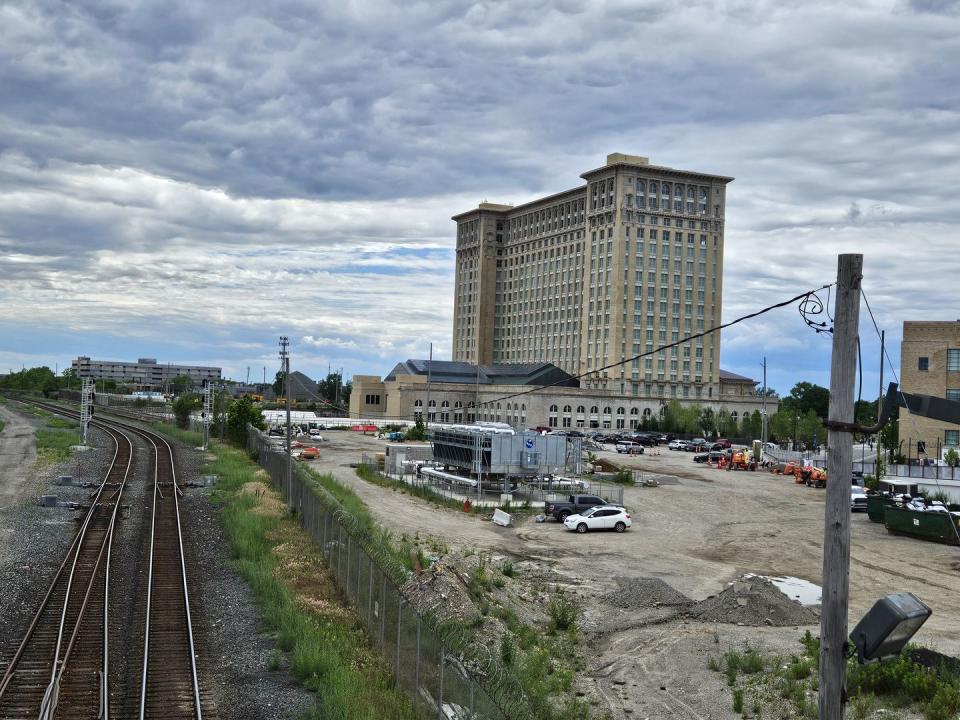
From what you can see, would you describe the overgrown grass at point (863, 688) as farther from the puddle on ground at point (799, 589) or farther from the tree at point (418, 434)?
the tree at point (418, 434)

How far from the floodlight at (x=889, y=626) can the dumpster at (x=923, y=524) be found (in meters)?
41.3

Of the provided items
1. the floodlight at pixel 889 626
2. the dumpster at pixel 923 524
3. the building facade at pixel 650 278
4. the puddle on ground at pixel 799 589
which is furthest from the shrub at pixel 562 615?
the building facade at pixel 650 278

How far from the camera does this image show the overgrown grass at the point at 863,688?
689 inches

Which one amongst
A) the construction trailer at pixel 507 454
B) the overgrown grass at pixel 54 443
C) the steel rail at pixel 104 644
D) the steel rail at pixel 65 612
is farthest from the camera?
the overgrown grass at pixel 54 443

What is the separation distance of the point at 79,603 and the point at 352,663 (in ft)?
32.4

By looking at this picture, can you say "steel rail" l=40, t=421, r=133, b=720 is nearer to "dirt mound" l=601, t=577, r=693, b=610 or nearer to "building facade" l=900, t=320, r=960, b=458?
"dirt mound" l=601, t=577, r=693, b=610

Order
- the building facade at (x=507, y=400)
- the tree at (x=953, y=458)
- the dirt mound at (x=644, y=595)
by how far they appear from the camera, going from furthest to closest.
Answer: the building facade at (x=507, y=400), the tree at (x=953, y=458), the dirt mound at (x=644, y=595)

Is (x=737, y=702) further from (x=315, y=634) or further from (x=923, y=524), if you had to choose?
(x=923, y=524)

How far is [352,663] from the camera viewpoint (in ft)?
61.1

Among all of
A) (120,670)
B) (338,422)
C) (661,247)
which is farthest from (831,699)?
(661,247)

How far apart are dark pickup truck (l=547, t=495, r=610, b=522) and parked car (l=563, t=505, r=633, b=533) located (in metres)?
2.64

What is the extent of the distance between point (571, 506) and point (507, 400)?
11122 centimetres

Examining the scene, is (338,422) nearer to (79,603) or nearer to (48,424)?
(48,424)

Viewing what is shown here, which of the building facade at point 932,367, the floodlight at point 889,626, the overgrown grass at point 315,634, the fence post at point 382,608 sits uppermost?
the building facade at point 932,367
